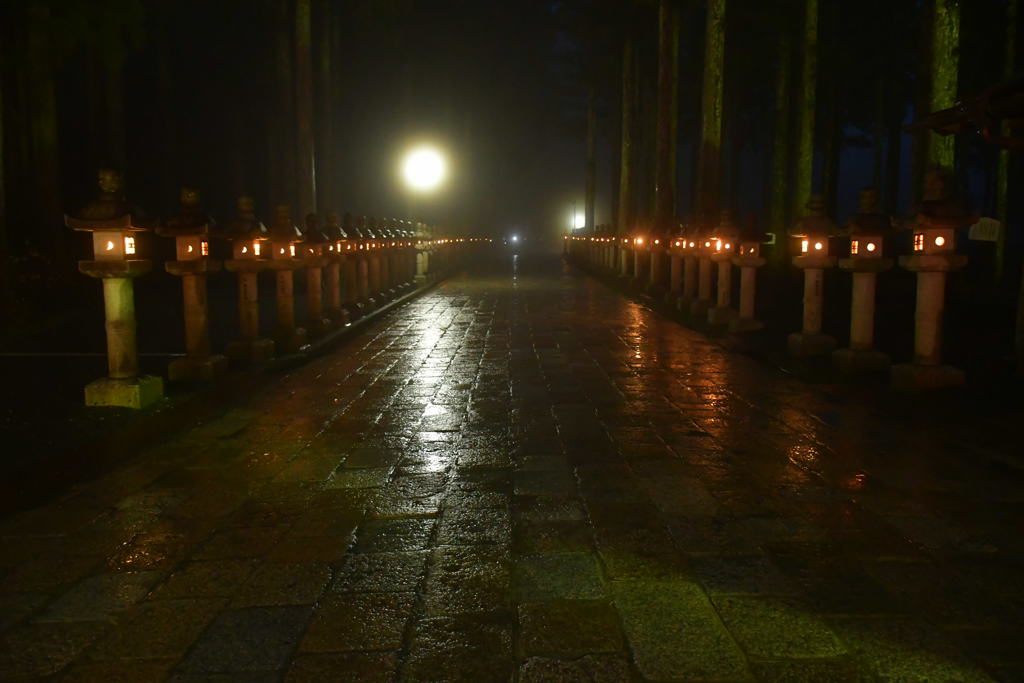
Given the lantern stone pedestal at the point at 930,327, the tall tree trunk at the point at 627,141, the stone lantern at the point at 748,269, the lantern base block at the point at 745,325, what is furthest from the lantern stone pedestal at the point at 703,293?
the tall tree trunk at the point at 627,141

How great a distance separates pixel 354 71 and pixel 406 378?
106 feet

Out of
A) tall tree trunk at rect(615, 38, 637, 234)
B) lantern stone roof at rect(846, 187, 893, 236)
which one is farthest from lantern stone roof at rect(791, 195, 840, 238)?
tall tree trunk at rect(615, 38, 637, 234)

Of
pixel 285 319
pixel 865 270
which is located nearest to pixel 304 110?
pixel 285 319

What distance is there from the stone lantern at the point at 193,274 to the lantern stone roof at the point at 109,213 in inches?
35.8

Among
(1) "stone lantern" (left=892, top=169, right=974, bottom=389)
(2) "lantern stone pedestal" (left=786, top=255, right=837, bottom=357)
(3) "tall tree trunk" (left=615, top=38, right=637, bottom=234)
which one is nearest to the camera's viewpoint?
(1) "stone lantern" (left=892, top=169, right=974, bottom=389)

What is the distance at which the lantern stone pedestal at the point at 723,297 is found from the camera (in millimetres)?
13773

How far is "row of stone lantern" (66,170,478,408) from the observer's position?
714cm

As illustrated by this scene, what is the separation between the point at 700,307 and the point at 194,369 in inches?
375

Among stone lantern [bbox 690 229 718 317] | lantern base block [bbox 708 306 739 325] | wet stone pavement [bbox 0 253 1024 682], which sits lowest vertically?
wet stone pavement [bbox 0 253 1024 682]

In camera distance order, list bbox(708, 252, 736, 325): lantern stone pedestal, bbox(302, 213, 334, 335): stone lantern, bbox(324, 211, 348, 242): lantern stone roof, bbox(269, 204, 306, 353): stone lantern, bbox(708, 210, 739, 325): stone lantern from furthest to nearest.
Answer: bbox(324, 211, 348, 242): lantern stone roof
bbox(708, 252, 736, 325): lantern stone pedestal
bbox(708, 210, 739, 325): stone lantern
bbox(302, 213, 334, 335): stone lantern
bbox(269, 204, 306, 353): stone lantern

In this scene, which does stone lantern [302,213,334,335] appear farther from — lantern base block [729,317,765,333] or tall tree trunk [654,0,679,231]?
tall tree trunk [654,0,679,231]

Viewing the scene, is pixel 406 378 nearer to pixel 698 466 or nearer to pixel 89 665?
pixel 698 466

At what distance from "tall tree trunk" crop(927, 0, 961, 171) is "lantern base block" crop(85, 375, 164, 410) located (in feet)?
31.1

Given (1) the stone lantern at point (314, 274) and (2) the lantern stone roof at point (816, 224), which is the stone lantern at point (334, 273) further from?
(2) the lantern stone roof at point (816, 224)
